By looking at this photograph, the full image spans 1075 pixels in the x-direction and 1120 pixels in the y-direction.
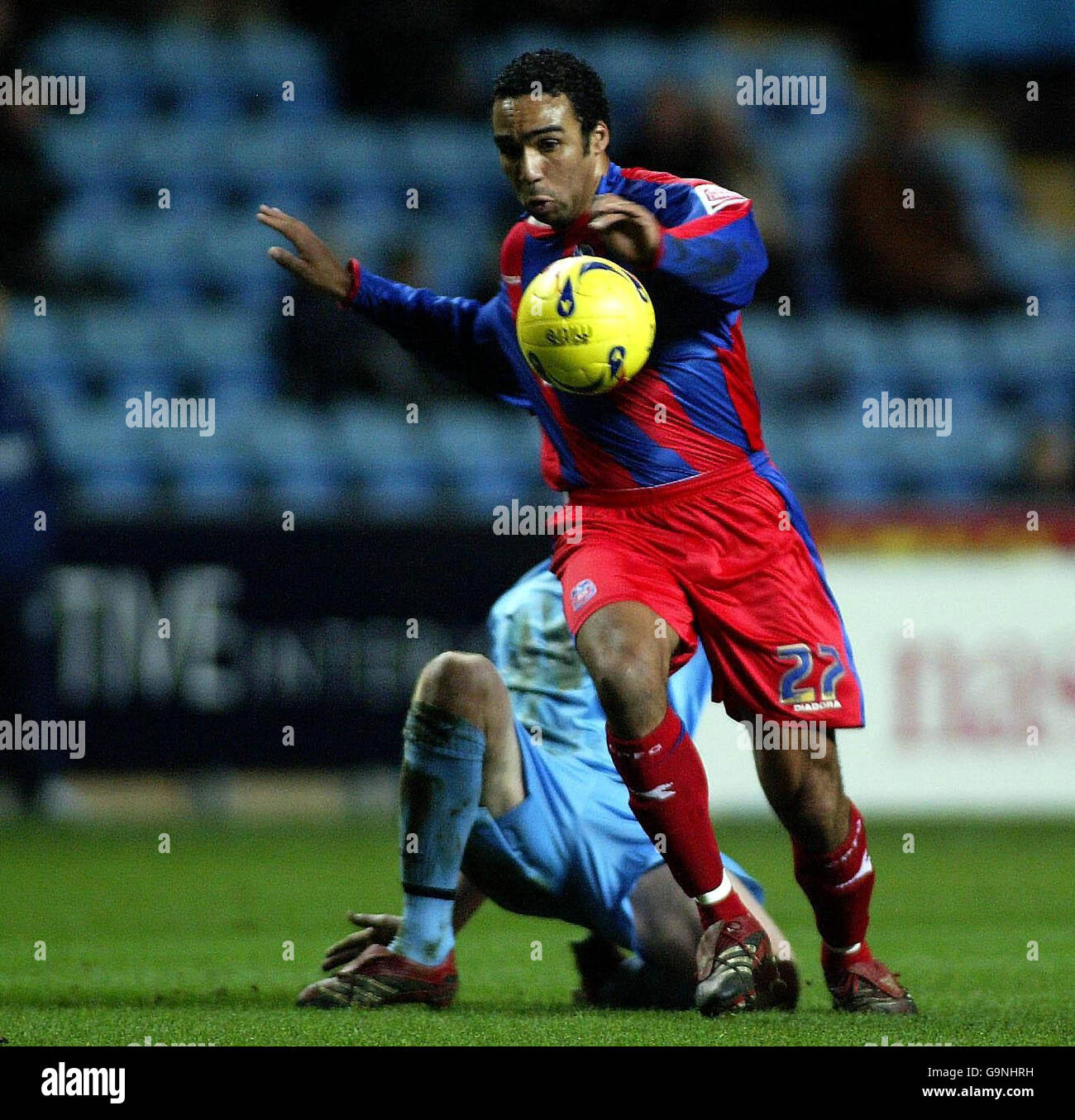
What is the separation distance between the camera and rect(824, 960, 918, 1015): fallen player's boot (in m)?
4.36

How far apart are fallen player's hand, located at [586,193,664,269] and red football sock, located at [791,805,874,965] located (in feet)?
4.44

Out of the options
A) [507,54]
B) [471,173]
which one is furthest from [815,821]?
[507,54]

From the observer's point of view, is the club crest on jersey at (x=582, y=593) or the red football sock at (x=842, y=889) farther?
the red football sock at (x=842, y=889)

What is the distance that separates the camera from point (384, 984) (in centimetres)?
442

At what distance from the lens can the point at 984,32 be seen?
48.3 feet

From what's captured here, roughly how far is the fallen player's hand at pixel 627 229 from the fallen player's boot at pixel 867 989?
1.62 meters

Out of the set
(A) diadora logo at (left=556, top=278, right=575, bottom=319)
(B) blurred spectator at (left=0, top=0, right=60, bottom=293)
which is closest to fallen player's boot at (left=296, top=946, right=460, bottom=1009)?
(A) diadora logo at (left=556, top=278, right=575, bottom=319)

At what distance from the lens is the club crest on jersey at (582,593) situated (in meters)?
4.24

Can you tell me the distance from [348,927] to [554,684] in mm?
1695

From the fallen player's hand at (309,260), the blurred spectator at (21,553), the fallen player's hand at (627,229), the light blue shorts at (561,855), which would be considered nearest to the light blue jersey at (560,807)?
the light blue shorts at (561,855)

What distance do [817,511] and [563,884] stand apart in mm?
5713

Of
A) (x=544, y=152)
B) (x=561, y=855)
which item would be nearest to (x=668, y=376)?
(x=544, y=152)

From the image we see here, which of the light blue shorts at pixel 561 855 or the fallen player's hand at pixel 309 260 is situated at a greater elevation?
the fallen player's hand at pixel 309 260

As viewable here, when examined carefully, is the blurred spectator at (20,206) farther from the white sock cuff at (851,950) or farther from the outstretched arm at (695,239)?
the white sock cuff at (851,950)
